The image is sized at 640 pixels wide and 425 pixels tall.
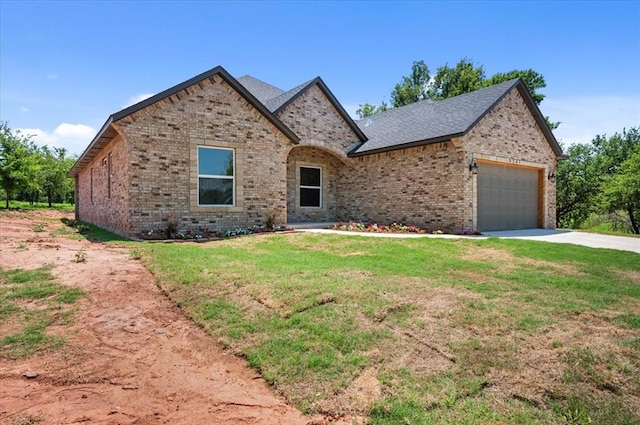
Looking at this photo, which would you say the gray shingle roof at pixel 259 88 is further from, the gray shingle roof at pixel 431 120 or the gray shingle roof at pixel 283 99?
the gray shingle roof at pixel 431 120

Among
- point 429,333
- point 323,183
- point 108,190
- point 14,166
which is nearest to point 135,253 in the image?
point 429,333

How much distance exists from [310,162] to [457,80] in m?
24.9

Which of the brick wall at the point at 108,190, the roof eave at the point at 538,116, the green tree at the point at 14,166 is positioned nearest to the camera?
the brick wall at the point at 108,190

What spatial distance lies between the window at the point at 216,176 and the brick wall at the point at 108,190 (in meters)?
2.19

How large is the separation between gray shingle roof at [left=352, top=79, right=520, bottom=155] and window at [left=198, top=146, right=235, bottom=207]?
698 centimetres

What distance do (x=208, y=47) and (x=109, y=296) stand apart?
1289cm

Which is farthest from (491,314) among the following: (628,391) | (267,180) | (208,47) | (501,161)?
(208,47)

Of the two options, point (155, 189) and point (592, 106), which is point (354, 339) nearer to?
point (155, 189)

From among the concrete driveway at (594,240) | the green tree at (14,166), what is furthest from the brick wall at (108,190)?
the concrete driveway at (594,240)

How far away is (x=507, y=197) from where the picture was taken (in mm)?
15430

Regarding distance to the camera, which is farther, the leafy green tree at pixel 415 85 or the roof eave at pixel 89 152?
the leafy green tree at pixel 415 85

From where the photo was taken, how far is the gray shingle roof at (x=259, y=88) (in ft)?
63.1

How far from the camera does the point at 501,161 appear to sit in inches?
586

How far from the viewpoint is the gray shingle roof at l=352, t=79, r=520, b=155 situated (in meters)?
13.9
